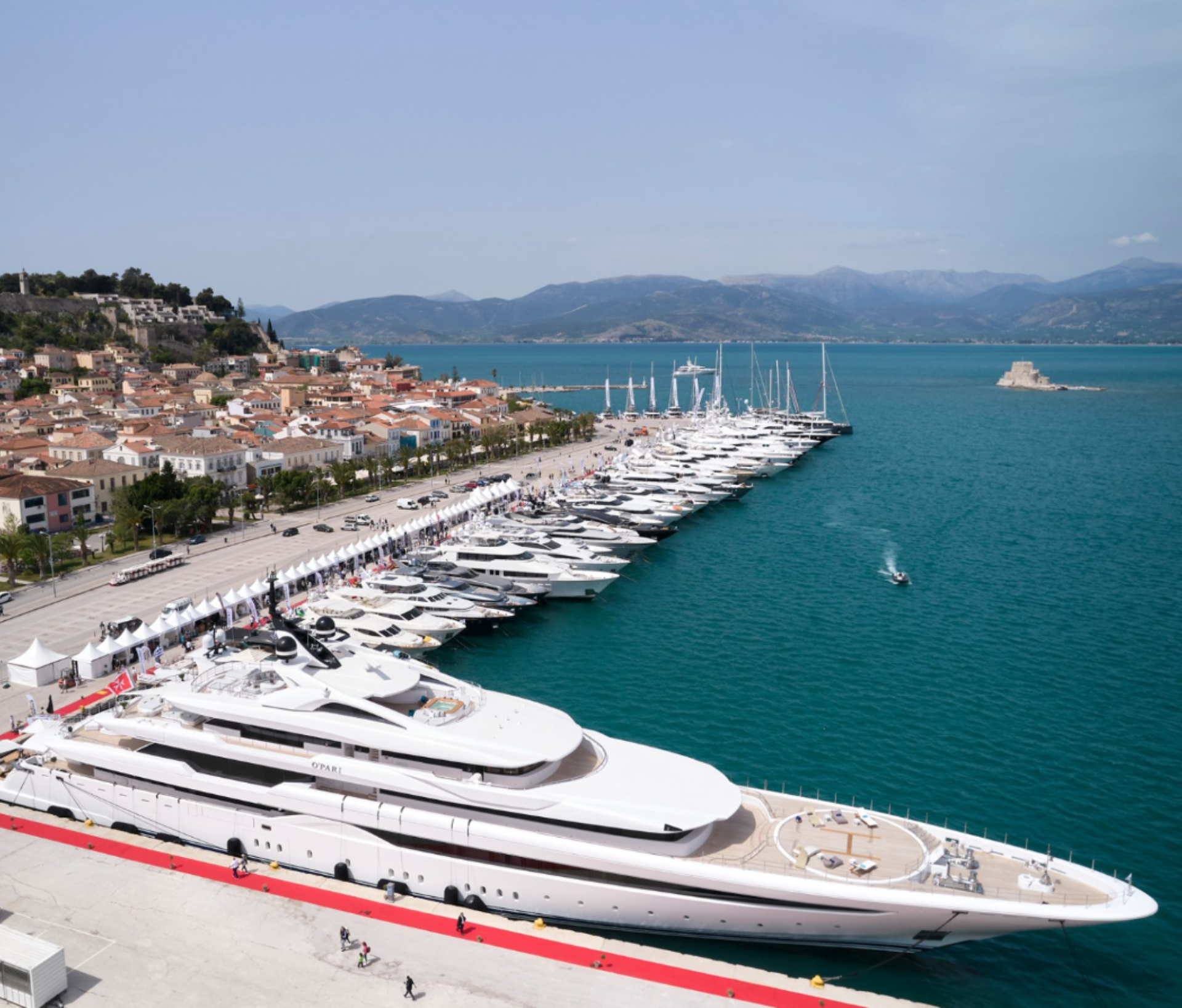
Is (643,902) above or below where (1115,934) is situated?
above

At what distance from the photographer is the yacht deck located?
20266 millimetres

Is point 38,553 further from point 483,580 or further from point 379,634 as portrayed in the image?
point 483,580

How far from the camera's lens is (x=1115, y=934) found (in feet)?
73.5

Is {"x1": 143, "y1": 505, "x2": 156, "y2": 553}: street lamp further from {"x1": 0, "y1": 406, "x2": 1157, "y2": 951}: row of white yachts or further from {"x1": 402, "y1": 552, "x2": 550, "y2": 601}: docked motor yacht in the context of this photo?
{"x1": 0, "y1": 406, "x2": 1157, "y2": 951}: row of white yachts

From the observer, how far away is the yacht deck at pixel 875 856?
66.5 feet

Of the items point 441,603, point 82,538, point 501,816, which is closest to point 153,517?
point 82,538

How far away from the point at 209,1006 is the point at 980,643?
36.0 m

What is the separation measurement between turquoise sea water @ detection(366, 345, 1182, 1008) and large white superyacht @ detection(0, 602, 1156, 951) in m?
2.16

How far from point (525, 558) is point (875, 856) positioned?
32944 millimetres

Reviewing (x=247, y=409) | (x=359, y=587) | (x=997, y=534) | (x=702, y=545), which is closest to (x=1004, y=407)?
(x=997, y=534)

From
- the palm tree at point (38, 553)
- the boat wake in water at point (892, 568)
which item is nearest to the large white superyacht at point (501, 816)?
the palm tree at point (38, 553)

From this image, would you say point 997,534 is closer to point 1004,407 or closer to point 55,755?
point 55,755

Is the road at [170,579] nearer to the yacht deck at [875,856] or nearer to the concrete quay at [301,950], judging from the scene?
the concrete quay at [301,950]

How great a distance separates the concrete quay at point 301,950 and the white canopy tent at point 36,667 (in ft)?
39.2
